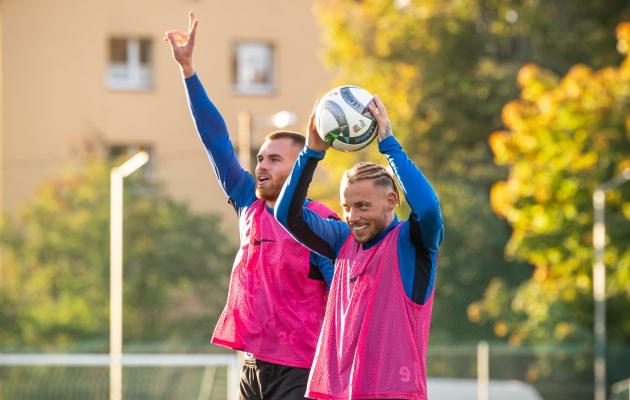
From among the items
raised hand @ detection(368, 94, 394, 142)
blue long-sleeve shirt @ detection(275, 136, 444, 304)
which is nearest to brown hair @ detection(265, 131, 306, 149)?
blue long-sleeve shirt @ detection(275, 136, 444, 304)

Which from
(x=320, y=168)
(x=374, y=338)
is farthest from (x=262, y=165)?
(x=320, y=168)

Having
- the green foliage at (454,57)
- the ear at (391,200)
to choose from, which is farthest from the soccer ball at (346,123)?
the green foliage at (454,57)

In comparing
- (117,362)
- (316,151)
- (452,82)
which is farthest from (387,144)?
(452,82)

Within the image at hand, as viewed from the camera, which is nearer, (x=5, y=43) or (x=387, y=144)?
(x=387, y=144)

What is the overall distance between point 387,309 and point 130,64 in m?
20.0

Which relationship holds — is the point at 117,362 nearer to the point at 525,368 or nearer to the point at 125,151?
the point at 525,368

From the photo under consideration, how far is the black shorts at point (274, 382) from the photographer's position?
4.25 meters

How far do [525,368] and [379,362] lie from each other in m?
11.2

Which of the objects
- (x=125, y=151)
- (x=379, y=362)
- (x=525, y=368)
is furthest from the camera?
(x=125, y=151)

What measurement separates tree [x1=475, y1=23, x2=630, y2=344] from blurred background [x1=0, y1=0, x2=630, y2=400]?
0.03 metres

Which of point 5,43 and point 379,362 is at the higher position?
point 5,43

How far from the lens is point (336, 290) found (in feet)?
12.5

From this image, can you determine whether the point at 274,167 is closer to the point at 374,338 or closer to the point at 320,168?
the point at 374,338

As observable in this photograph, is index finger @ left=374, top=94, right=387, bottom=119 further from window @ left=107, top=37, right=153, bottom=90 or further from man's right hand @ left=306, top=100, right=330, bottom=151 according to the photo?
window @ left=107, top=37, right=153, bottom=90
